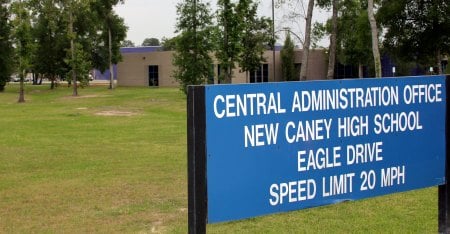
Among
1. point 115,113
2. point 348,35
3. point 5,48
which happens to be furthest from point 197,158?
point 5,48

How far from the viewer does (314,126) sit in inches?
167

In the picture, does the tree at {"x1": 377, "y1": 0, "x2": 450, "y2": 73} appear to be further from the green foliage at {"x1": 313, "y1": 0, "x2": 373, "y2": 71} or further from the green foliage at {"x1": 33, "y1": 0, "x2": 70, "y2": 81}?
the green foliage at {"x1": 33, "y1": 0, "x2": 70, "y2": 81}

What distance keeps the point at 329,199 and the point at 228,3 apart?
3484 centimetres

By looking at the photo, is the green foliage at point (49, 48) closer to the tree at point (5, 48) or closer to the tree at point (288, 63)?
the tree at point (5, 48)

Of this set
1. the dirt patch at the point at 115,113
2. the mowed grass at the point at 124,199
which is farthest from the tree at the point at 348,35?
the mowed grass at the point at 124,199

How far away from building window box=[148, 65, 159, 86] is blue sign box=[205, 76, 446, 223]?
234 ft

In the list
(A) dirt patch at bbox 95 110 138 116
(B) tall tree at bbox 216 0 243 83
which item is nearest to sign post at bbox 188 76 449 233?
(A) dirt patch at bbox 95 110 138 116

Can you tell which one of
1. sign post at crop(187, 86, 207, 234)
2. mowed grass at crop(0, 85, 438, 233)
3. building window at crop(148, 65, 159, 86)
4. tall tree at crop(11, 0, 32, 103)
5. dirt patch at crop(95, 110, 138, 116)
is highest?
tall tree at crop(11, 0, 32, 103)

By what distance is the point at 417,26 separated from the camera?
148 ft

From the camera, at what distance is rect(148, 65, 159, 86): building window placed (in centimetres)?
7575

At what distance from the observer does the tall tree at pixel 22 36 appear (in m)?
42.4

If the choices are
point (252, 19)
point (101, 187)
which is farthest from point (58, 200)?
point (252, 19)

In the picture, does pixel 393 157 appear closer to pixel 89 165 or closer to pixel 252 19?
pixel 89 165

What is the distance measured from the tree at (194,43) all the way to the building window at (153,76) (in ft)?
111
